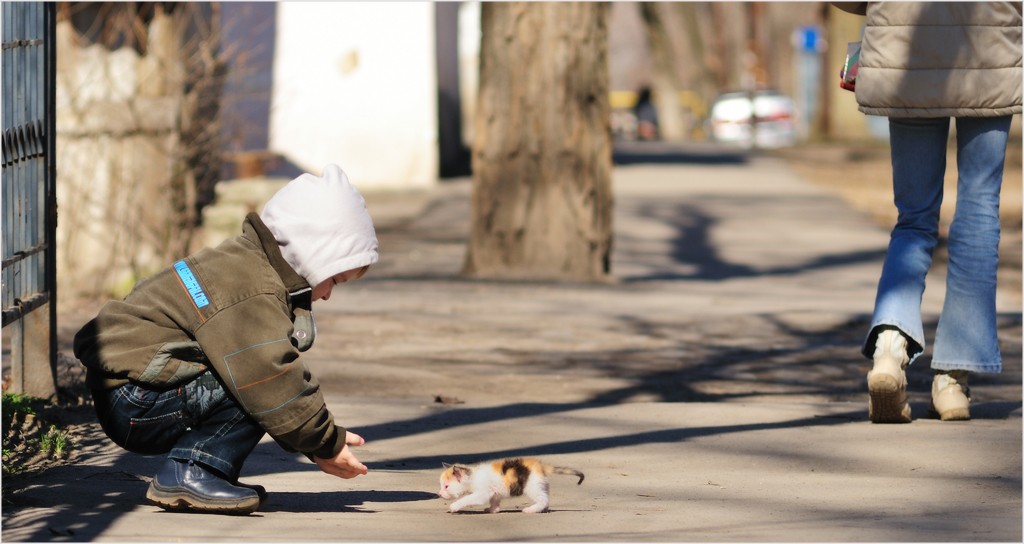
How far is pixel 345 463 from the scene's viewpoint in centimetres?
344

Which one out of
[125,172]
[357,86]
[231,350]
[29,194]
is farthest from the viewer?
[357,86]

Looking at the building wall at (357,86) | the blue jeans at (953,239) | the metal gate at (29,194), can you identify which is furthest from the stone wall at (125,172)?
→ the blue jeans at (953,239)

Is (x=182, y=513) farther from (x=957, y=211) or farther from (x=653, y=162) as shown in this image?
(x=653, y=162)

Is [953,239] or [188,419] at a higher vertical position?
Result: [953,239]

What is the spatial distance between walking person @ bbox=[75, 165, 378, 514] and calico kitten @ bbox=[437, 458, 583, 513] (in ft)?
0.86

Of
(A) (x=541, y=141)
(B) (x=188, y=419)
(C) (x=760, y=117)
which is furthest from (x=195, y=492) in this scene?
(C) (x=760, y=117)

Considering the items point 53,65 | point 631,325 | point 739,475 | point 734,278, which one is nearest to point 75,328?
point 53,65

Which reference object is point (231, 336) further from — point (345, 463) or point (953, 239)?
point (953, 239)

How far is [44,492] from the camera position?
3.56 m

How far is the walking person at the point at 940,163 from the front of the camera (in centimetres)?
457

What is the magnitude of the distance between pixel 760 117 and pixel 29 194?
38423 mm

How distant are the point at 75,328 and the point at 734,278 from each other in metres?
4.72

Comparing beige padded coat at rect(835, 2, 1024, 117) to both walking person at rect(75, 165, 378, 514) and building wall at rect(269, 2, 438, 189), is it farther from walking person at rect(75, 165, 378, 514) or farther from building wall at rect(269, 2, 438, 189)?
building wall at rect(269, 2, 438, 189)

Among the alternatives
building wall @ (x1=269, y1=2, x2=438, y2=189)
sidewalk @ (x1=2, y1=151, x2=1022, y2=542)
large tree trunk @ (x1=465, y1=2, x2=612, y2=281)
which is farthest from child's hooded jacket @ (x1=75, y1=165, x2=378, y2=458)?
building wall @ (x1=269, y1=2, x2=438, y2=189)
